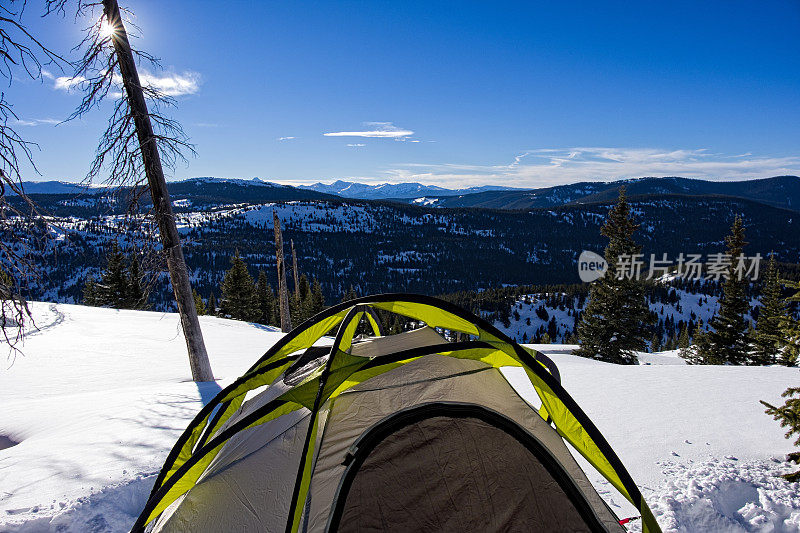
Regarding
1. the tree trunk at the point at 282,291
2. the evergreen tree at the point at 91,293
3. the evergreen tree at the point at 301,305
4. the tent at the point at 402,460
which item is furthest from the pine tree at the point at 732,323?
the evergreen tree at the point at 91,293

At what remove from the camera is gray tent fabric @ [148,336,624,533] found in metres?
2.31

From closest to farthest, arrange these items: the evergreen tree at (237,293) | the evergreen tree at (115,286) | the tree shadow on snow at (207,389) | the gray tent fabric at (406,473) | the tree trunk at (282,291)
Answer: the gray tent fabric at (406,473)
the tree shadow on snow at (207,389)
the tree trunk at (282,291)
the evergreen tree at (237,293)
the evergreen tree at (115,286)

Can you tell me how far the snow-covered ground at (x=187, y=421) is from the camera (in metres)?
3.50

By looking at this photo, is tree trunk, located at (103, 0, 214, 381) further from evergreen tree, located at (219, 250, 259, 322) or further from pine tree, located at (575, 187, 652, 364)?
evergreen tree, located at (219, 250, 259, 322)

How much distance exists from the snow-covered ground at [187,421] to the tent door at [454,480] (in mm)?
1698

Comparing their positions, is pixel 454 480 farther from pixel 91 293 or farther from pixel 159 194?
pixel 91 293

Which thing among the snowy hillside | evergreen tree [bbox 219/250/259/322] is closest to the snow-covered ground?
evergreen tree [bbox 219/250/259/322]

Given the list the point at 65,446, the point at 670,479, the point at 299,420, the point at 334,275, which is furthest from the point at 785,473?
the point at 334,275

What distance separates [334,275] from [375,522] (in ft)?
657

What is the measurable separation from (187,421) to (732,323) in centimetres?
3123

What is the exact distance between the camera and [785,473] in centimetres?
423

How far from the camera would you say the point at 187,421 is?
18.4 ft

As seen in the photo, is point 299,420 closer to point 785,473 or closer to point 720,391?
point 785,473

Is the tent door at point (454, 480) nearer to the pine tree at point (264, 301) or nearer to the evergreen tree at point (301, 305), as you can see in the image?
the evergreen tree at point (301, 305)
